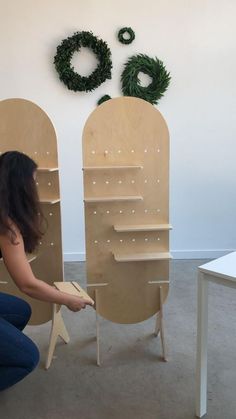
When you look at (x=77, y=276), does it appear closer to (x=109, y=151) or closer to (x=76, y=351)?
(x=76, y=351)

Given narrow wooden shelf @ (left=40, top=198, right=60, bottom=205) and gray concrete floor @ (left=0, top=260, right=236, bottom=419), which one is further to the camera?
narrow wooden shelf @ (left=40, top=198, right=60, bottom=205)

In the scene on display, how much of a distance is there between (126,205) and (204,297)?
68 cm

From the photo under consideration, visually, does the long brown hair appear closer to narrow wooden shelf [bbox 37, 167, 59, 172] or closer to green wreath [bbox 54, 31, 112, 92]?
narrow wooden shelf [bbox 37, 167, 59, 172]

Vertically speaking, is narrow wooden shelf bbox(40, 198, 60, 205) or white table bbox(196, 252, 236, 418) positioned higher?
narrow wooden shelf bbox(40, 198, 60, 205)

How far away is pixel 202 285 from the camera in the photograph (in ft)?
4.96

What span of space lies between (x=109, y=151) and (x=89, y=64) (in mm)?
1624

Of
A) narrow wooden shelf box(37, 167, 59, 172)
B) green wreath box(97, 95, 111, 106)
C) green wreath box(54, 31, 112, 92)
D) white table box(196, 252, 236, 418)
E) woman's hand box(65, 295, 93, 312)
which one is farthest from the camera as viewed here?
green wreath box(97, 95, 111, 106)

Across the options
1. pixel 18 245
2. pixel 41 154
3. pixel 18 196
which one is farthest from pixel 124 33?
pixel 18 245

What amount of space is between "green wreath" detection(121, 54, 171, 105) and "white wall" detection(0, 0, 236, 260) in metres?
0.07

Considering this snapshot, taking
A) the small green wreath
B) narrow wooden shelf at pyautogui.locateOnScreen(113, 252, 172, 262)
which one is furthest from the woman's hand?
the small green wreath

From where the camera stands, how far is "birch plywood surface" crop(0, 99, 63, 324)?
1.94 m

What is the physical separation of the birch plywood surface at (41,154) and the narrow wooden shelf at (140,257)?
1.06 ft

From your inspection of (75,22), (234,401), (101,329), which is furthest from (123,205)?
(75,22)


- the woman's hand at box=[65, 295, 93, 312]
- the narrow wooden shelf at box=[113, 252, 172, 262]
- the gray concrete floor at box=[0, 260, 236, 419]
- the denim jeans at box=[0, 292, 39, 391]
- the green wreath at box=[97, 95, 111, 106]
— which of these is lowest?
the gray concrete floor at box=[0, 260, 236, 419]
